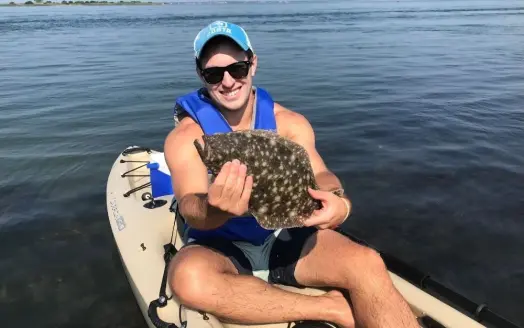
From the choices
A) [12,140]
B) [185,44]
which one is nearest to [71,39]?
[185,44]

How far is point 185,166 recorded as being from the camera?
176 inches

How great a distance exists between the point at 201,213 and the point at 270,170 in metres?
0.78

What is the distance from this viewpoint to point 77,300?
6.30m

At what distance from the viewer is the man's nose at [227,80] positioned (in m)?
4.41

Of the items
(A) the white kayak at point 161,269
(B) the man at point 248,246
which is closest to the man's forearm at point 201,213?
(B) the man at point 248,246

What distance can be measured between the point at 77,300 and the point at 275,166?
14.6ft

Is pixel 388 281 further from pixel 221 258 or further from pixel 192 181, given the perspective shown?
pixel 192 181

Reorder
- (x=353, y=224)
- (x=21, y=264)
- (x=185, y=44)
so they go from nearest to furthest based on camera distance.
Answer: (x=21, y=264), (x=353, y=224), (x=185, y=44)

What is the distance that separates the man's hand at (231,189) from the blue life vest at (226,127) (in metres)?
1.31

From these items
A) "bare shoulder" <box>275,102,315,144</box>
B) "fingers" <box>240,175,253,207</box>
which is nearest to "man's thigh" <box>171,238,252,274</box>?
"fingers" <box>240,175,253,207</box>

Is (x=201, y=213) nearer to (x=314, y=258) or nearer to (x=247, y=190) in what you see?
(x=247, y=190)

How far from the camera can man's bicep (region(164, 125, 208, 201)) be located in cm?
438

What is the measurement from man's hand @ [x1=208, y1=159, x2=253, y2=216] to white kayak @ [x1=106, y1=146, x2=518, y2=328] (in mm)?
1572

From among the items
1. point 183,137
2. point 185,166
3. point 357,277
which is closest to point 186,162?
point 185,166
